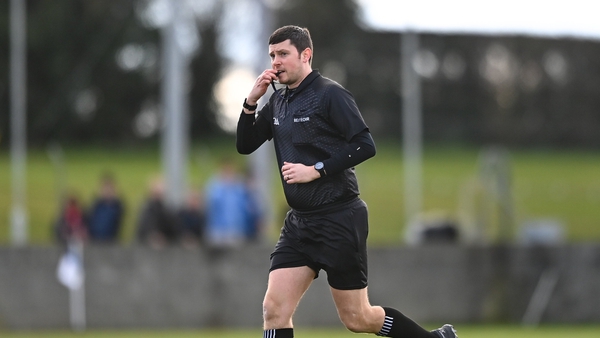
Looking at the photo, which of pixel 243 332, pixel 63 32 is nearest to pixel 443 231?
pixel 243 332

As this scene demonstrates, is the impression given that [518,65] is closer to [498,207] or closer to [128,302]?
[498,207]

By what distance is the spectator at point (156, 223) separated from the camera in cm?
1587

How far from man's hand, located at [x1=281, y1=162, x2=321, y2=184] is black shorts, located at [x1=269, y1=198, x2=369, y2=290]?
32 centimetres

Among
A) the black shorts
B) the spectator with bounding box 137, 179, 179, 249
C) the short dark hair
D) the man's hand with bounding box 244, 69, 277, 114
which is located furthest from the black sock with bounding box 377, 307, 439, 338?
the spectator with bounding box 137, 179, 179, 249

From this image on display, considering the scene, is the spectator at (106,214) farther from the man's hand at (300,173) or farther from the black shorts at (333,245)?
the man's hand at (300,173)

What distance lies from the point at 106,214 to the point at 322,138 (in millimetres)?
9462

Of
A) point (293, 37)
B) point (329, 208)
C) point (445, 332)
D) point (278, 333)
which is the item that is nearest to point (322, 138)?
point (329, 208)

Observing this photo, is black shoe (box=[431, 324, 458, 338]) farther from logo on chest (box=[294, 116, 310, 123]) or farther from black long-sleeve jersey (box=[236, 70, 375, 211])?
logo on chest (box=[294, 116, 310, 123])

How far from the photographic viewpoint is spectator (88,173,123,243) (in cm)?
1661

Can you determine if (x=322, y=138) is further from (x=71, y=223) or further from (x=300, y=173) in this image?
(x=71, y=223)

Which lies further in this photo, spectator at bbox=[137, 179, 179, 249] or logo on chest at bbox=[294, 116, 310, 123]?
spectator at bbox=[137, 179, 179, 249]

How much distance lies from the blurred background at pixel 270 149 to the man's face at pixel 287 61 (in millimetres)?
7606

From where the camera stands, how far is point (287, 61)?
306 inches

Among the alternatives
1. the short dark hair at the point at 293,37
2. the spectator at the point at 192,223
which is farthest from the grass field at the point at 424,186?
the short dark hair at the point at 293,37
